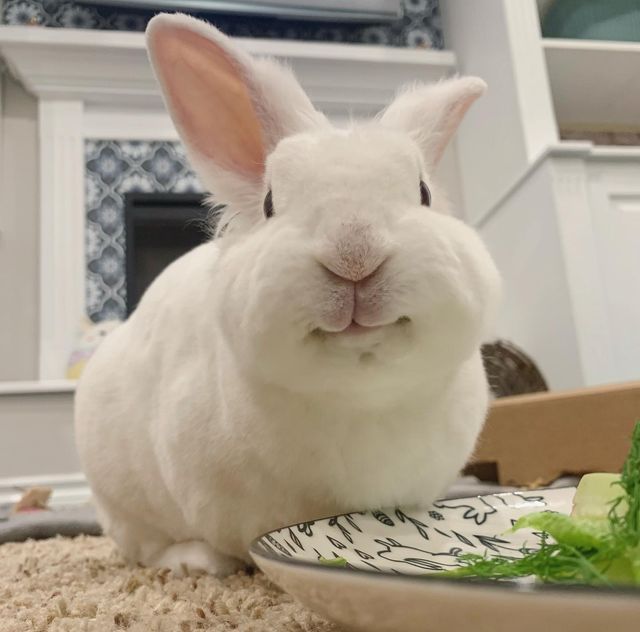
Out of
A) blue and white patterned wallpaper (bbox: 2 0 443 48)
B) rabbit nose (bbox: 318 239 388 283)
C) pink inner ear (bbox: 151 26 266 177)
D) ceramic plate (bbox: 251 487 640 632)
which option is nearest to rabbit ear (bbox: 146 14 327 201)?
pink inner ear (bbox: 151 26 266 177)

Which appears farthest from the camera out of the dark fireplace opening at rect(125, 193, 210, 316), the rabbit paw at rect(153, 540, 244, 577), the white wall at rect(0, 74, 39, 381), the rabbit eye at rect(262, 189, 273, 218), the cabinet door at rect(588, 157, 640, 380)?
the dark fireplace opening at rect(125, 193, 210, 316)

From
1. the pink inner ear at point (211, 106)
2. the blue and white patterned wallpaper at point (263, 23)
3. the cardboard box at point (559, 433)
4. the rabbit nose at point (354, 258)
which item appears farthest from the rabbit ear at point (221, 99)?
the blue and white patterned wallpaper at point (263, 23)

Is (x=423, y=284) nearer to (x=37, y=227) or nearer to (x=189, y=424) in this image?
(x=189, y=424)

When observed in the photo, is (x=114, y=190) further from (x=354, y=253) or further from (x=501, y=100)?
(x=354, y=253)

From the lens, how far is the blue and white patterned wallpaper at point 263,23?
8.07 feet

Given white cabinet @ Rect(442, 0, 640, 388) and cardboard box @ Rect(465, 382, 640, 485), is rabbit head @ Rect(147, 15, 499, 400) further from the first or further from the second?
white cabinet @ Rect(442, 0, 640, 388)

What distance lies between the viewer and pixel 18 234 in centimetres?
237

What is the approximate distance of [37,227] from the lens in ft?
7.80

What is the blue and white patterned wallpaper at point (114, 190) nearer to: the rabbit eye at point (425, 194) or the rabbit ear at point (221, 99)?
the rabbit ear at point (221, 99)

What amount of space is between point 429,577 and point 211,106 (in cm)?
53

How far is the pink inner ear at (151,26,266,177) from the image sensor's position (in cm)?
67

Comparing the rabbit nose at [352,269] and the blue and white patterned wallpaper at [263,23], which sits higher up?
the blue and white patterned wallpaper at [263,23]

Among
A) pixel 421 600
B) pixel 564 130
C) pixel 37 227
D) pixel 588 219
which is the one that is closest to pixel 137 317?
pixel 421 600

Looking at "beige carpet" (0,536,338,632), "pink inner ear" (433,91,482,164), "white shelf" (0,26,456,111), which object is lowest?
"beige carpet" (0,536,338,632)
